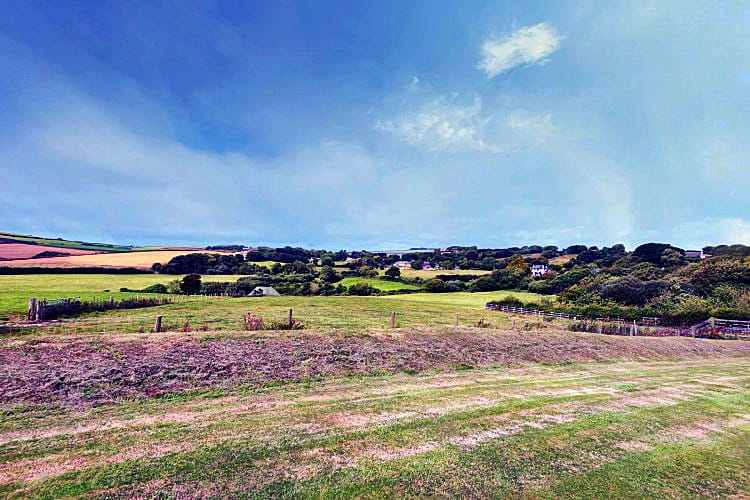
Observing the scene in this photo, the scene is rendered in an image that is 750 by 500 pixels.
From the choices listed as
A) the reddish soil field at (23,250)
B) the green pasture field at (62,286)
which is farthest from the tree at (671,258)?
the reddish soil field at (23,250)

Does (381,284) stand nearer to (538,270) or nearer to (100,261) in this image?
(538,270)

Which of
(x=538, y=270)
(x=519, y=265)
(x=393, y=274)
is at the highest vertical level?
(x=519, y=265)

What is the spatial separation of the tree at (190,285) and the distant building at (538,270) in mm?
75429

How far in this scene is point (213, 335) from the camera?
507 inches

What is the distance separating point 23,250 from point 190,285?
124ft

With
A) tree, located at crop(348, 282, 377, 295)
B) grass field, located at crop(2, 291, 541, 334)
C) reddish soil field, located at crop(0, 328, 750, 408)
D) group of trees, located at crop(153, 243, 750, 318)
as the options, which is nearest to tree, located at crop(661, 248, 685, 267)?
group of trees, located at crop(153, 243, 750, 318)

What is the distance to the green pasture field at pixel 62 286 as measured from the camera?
33781 millimetres

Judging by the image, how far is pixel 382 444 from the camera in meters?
6.62

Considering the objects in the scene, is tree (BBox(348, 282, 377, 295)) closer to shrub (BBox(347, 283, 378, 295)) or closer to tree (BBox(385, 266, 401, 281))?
shrub (BBox(347, 283, 378, 295))

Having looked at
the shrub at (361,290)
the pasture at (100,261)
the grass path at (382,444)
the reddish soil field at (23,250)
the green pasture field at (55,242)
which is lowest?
the shrub at (361,290)

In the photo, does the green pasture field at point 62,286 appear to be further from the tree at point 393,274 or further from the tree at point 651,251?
the tree at point 651,251

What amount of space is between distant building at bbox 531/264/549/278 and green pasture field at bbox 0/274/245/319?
7319 cm

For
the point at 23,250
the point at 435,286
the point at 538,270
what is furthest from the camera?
the point at 538,270

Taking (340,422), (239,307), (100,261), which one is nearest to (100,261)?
(100,261)
